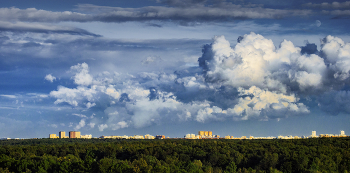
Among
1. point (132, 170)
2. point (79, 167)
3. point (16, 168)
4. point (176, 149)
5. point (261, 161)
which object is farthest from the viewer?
point (176, 149)

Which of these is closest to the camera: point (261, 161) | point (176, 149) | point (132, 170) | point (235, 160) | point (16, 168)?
point (132, 170)

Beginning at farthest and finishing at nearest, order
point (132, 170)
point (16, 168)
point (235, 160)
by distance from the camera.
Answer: point (235, 160) < point (16, 168) < point (132, 170)

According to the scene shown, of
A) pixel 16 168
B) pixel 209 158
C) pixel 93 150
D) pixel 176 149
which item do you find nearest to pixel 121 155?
pixel 93 150

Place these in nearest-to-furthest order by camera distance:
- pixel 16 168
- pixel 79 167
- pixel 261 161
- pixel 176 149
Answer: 1. pixel 79 167
2. pixel 16 168
3. pixel 261 161
4. pixel 176 149

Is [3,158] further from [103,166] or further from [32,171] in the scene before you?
[103,166]

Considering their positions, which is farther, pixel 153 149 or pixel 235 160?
pixel 153 149

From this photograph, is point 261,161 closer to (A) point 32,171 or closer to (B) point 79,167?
(B) point 79,167

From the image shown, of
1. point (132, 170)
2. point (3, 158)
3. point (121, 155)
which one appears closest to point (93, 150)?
point (121, 155)

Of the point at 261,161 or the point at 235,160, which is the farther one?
the point at 235,160

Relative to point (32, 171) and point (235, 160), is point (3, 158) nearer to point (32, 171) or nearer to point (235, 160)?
point (32, 171)
